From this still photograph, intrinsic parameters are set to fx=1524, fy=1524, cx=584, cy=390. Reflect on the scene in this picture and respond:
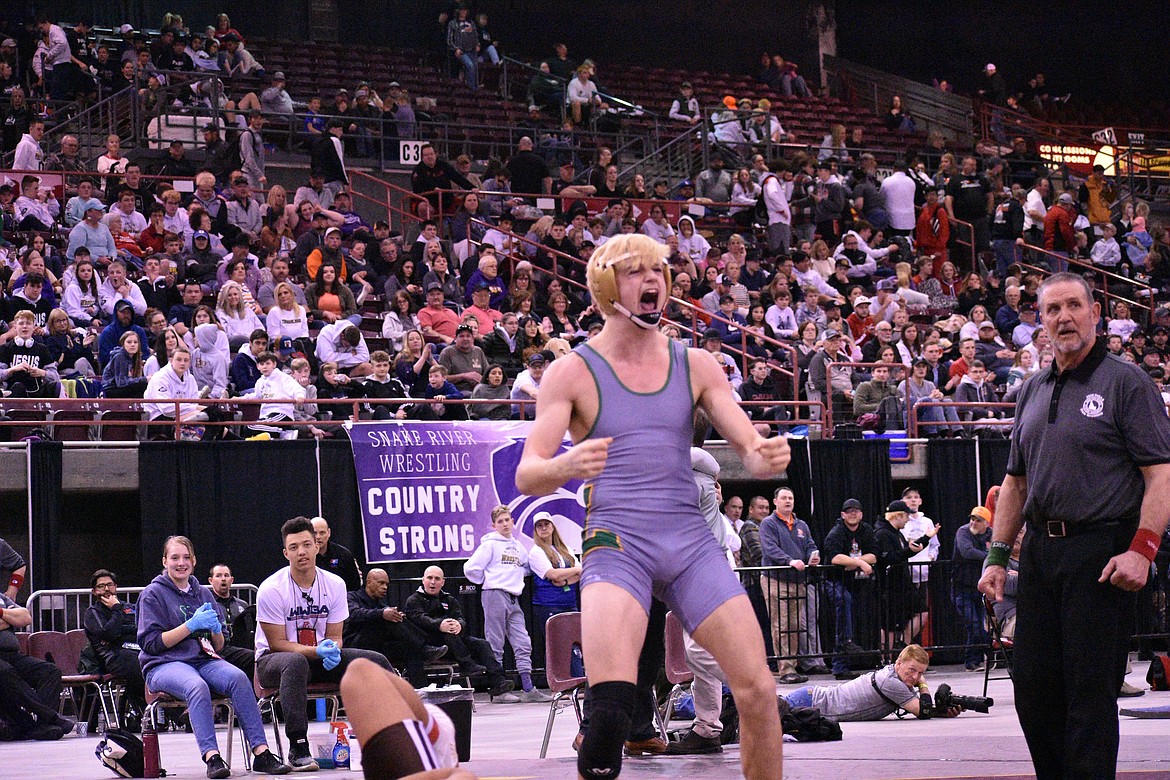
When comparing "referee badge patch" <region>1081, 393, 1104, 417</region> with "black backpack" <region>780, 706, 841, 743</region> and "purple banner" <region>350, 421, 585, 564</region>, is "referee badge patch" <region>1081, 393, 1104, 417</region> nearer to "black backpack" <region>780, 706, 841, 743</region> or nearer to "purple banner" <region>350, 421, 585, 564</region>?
"black backpack" <region>780, 706, 841, 743</region>

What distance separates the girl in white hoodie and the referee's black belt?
28.2 ft

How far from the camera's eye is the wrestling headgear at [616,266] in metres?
4.69

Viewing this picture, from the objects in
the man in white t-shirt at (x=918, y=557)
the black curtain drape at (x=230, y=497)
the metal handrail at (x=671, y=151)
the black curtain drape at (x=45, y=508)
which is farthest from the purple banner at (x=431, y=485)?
the metal handrail at (x=671, y=151)

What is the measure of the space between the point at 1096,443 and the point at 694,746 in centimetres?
347

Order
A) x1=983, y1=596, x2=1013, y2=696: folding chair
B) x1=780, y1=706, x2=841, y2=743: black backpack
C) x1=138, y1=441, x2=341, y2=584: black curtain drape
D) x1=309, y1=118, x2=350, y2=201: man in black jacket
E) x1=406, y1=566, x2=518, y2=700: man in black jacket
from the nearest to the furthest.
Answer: x1=780, y1=706, x2=841, y2=743: black backpack, x1=983, y1=596, x2=1013, y2=696: folding chair, x1=406, y1=566, x2=518, y2=700: man in black jacket, x1=138, y1=441, x2=341, y2=584: black curtain drape, x1=309, y1=118, x2=350, y2=201: man in black jacket

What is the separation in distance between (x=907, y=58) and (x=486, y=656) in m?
23.1

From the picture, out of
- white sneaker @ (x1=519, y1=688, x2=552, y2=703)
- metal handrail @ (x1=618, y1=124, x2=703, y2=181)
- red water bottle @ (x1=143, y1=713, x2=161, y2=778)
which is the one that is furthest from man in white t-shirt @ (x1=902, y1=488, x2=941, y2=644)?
metal handrail @ (x1=618, y1=124, x2=703, y2=181)

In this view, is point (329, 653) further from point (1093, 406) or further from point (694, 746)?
point (1093, 406)

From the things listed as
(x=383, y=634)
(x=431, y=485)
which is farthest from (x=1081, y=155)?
(x=383, y=634)

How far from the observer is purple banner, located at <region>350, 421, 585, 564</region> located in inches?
561

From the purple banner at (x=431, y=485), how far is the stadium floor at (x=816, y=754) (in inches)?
88.5

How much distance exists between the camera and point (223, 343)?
14.9 metres

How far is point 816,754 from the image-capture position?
7395 mm

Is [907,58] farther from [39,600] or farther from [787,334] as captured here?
[39,600]
